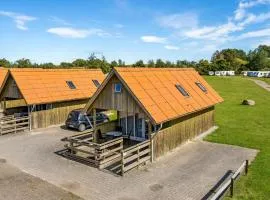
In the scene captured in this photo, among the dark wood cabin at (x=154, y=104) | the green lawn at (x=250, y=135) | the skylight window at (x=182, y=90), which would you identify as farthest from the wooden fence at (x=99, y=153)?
the green lawn at (x=250, y=135)

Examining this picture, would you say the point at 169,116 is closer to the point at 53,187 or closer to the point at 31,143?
the point at 53,187

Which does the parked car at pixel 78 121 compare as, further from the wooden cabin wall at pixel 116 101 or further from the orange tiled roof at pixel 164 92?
the orange tiled roof at pixel 164 92

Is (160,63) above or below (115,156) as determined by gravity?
above

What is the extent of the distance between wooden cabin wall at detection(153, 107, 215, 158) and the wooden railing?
2.41ft

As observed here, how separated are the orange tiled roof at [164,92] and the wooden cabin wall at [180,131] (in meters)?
1.08

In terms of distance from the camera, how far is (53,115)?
2773cm

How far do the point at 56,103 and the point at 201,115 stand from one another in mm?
14072

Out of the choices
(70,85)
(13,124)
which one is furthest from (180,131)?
(70,85)

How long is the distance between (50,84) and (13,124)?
219 inches

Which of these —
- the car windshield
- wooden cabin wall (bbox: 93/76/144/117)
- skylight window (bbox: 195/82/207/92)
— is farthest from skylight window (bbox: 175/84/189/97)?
the car windshield

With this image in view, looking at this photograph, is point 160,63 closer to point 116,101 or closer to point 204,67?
point 204,67

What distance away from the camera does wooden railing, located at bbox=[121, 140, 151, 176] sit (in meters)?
15.1

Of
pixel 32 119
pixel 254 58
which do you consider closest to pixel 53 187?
pixel 32 119

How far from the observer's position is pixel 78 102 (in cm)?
3033
